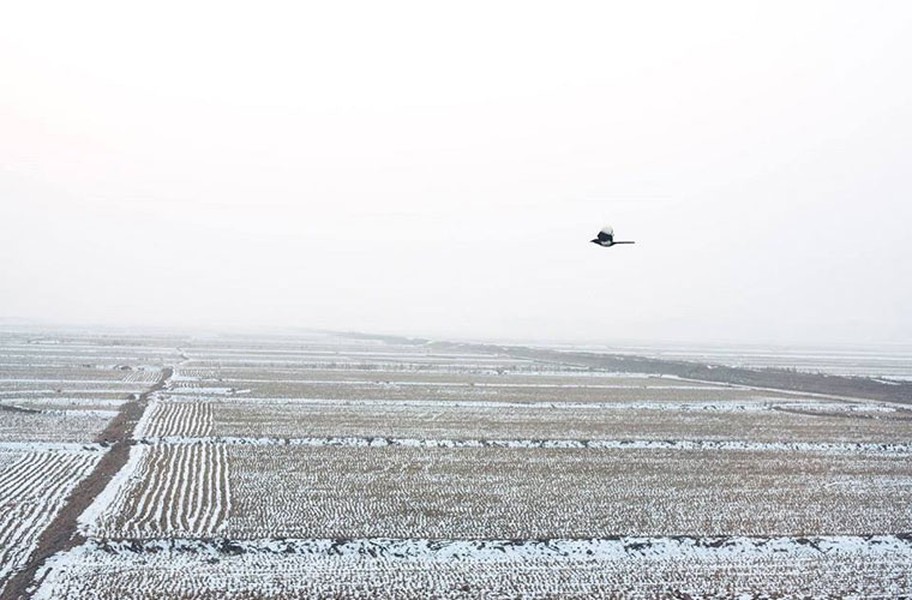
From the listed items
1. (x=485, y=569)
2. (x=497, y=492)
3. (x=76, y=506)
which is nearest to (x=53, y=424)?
(x=76, y=506)

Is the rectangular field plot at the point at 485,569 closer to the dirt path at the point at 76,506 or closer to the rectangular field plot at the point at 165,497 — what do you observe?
the dirt path at the point at 76,506

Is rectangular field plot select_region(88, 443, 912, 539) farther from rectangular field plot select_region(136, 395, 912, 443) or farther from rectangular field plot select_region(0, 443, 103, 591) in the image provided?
rectangular field plot select_region(136, 395, 912, 443)

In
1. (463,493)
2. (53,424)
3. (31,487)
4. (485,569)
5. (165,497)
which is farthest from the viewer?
(53,424)

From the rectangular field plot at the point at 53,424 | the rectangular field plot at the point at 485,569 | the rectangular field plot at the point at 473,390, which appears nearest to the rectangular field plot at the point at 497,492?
the rectangular field plot at the point at 485,569

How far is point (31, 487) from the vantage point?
66.0 ft

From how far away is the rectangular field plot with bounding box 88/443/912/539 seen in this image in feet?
57.1

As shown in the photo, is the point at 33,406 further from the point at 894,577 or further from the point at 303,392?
the point at 894,577

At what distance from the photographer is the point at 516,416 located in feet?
113

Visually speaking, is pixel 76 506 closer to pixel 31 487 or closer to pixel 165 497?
pixel 165 497

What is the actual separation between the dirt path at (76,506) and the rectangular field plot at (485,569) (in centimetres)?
39

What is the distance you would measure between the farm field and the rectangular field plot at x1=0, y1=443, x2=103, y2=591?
0.17 metres

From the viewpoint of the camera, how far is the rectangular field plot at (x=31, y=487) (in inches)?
611

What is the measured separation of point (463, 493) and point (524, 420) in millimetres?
13363

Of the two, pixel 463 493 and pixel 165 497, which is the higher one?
pixel 463 493
